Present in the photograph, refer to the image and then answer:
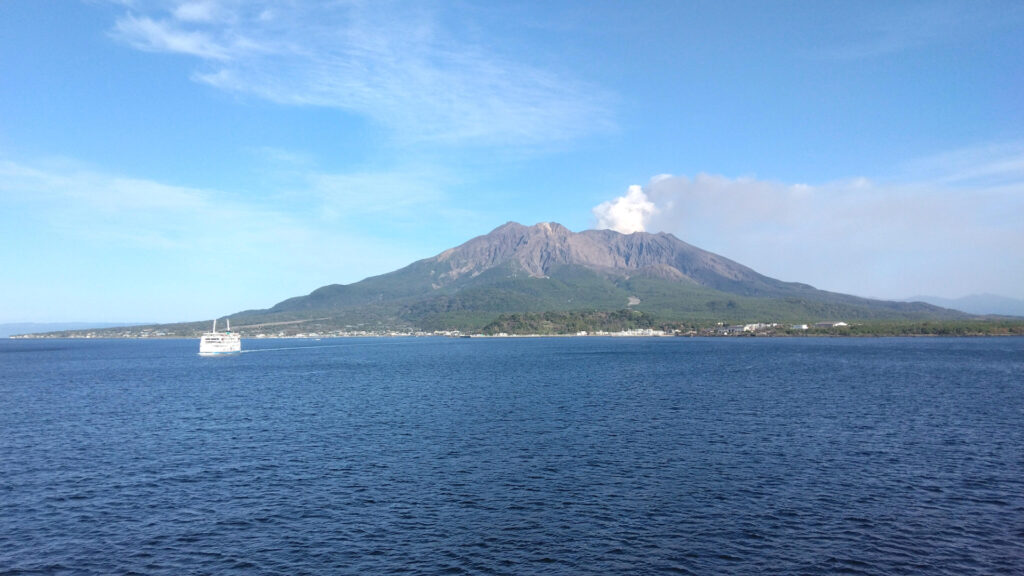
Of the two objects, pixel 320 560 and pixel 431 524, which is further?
pixel 431 524

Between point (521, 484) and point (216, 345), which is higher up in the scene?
point (216, 345)

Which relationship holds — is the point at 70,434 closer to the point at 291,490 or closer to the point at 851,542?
the point at 291,490

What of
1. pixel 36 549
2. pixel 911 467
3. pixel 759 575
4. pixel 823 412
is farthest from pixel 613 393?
pixel 36 549

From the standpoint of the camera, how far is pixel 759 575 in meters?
21.0

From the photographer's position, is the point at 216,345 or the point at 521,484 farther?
the point at 216,345

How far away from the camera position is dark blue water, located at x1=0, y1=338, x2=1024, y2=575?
22922 millimetres

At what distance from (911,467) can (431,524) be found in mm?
27222

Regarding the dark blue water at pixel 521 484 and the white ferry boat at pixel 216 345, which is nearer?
the dark blue water at pixel 521 484

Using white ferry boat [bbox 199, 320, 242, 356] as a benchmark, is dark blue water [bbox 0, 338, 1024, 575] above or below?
below

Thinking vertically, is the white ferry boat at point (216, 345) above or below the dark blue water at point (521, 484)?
above

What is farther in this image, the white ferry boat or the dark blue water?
the white ferry boat

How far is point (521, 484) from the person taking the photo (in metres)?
31.8

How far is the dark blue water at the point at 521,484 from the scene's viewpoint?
22.9 meters

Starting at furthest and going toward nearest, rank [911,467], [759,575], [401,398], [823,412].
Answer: [401,398] → [823,412] → [911,467] → [759,575]
